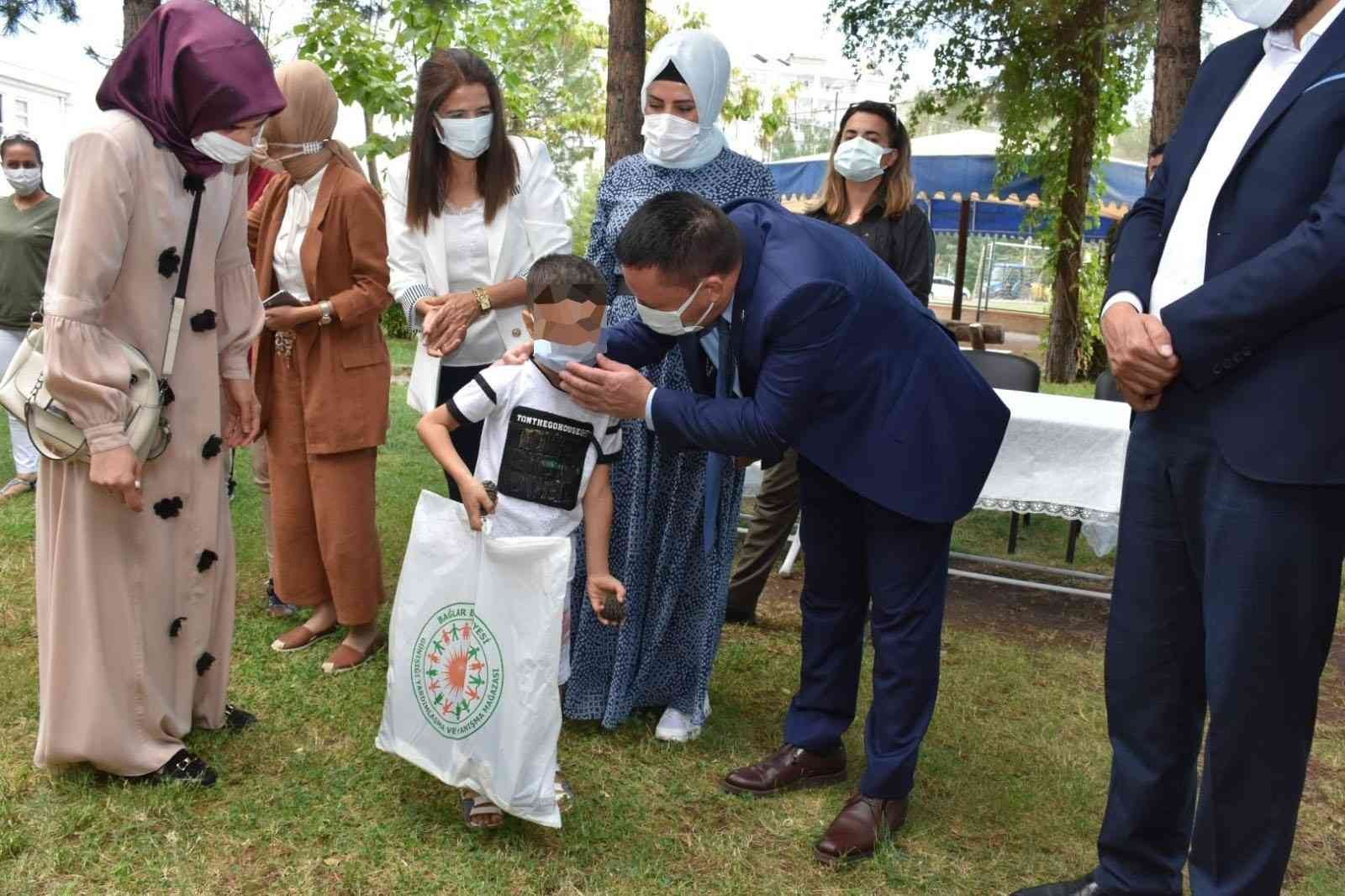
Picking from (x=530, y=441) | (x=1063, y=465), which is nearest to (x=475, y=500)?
(x=530, y=441)

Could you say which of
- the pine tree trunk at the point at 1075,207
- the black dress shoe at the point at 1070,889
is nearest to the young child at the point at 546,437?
the black dress shoe at the point at 1070,889

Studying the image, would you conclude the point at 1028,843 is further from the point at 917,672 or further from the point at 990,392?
the point at 990,392

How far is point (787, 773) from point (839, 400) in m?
1.11

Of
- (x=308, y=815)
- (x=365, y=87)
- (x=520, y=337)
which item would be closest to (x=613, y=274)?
(x=520, y=337)

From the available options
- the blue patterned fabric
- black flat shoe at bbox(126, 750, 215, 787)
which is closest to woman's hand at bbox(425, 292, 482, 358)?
the blue patterned fabric

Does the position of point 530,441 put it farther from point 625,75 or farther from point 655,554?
point 625,75

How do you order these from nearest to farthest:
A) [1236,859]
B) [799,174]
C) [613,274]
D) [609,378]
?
[1236,859] → [609,378] → [613,274] → [799,174]

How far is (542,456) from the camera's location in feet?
9.30

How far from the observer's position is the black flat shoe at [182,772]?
3000mm

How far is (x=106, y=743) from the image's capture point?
2916mm

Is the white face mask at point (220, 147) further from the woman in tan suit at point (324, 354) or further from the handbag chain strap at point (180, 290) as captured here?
the woman in tan suit at point (324, 354)

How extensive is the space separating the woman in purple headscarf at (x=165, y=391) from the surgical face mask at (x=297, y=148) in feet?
1.58

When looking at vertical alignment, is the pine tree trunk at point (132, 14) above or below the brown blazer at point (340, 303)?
above

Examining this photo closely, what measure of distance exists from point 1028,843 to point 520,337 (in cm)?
204
